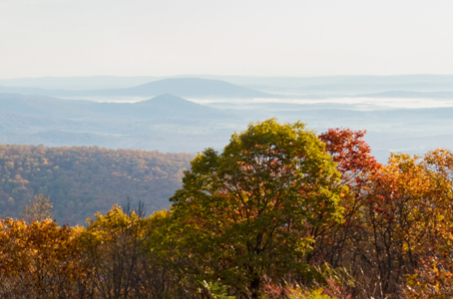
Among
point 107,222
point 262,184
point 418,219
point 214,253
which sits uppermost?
point 262,184

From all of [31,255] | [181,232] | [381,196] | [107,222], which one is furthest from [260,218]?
[107,222]

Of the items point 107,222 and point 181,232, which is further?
point 107,222

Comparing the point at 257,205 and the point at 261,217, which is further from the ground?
the point at 257,205

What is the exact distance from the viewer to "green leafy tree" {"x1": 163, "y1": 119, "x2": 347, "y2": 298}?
20531 mm

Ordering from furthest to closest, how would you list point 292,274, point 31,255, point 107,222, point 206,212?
point 107,222, point 206,212, point 31,255, point 292,274

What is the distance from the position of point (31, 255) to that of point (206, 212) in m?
8.49

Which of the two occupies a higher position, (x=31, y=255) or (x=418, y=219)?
(x=418, y=219)

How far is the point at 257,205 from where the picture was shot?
21.7 m

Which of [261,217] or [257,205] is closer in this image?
[261,217]

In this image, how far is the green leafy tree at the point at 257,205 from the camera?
2053 cm

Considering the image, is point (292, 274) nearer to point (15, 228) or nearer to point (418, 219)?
point (418, 219)

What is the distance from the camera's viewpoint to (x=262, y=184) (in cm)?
2186

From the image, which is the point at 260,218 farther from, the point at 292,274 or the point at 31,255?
the point at 31,255

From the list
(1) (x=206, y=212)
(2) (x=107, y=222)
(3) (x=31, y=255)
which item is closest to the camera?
(3) (x=31, y=255)
